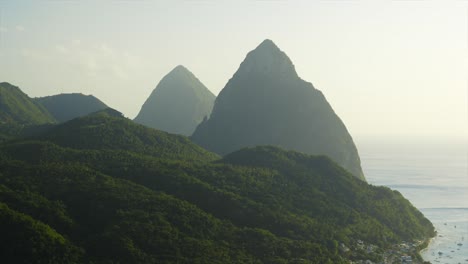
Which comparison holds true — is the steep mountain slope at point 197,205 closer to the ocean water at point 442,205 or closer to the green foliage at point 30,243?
the green foliage at point 30,243

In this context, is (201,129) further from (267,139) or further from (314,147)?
(314,147)

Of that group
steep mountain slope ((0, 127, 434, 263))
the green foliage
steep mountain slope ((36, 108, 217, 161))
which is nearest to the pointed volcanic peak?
steep mountain slope ((36, 108, 217, 161))

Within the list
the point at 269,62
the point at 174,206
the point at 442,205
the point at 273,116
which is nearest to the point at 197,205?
the point at 174,206

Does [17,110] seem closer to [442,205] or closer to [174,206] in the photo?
[174,206]

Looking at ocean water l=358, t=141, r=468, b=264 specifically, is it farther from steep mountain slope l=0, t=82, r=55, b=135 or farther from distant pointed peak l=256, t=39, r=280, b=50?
steep mountain slope l=0, t=82, r=55, b=135

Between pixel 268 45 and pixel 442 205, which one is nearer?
pixel 442 205
